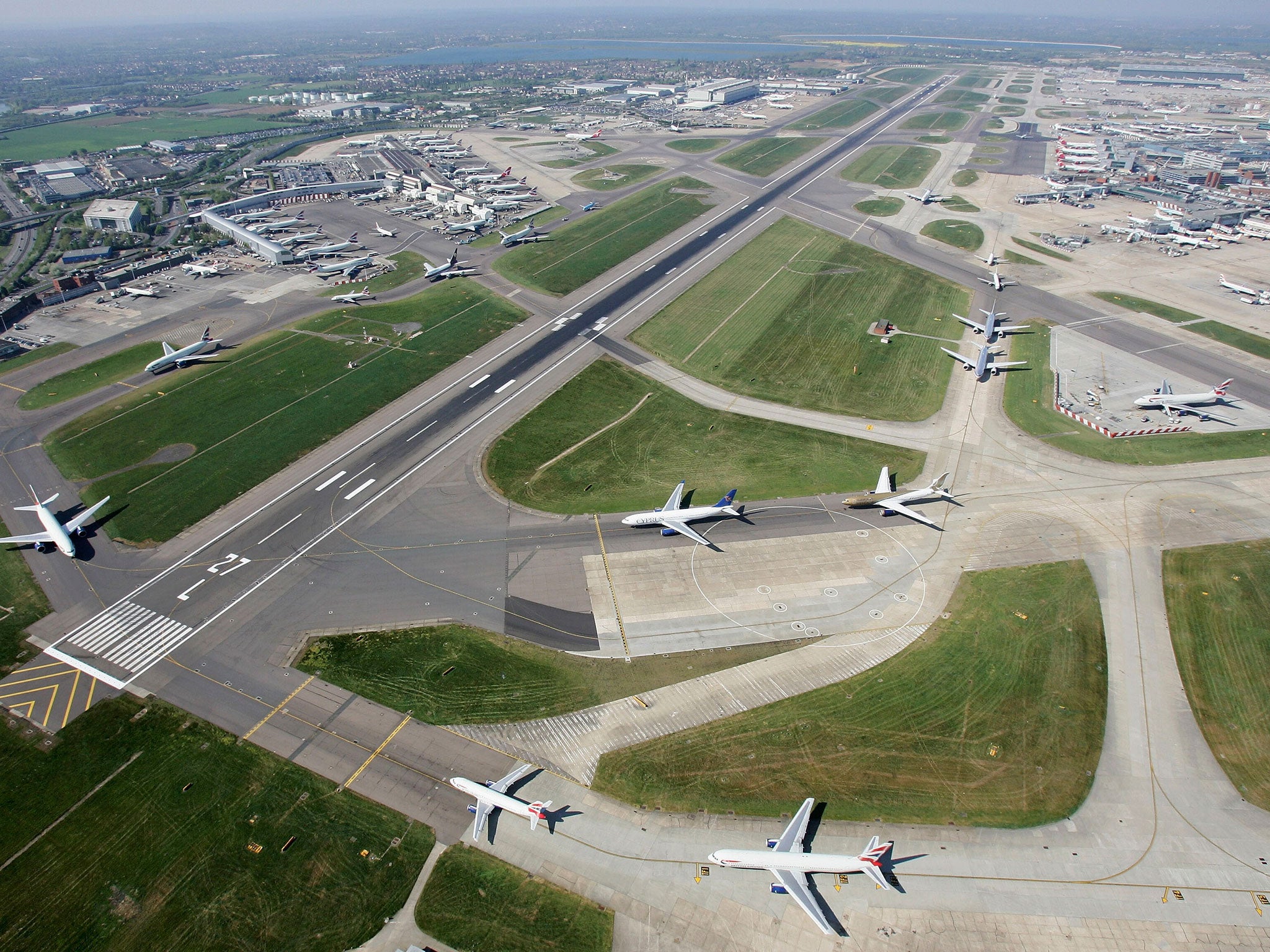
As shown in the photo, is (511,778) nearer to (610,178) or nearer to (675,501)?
(675,501)

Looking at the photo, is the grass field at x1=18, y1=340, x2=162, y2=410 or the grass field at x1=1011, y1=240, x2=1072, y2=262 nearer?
the grass field at x1=18, y1=340, x2=162, y2=410

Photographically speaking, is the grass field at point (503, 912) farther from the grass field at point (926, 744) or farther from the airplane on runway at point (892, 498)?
the airplane on runway at point (892, 498)

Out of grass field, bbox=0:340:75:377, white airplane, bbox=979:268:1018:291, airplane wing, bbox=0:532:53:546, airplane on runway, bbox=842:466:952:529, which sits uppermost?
white airplane, bbox=979:268:1018:291

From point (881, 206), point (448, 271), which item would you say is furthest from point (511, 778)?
point (881, 206)

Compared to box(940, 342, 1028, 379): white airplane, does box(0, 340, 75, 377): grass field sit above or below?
below

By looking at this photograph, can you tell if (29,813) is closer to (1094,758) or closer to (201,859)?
(201,859)

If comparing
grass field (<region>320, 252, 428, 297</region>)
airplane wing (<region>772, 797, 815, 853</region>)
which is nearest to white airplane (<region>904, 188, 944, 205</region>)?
grass field (<region>320, 252, 428, 297</region>)

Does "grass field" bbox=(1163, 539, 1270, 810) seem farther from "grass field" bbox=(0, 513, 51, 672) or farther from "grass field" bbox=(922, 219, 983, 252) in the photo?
"grass field" bbox=(922, 219, 983, 252)
